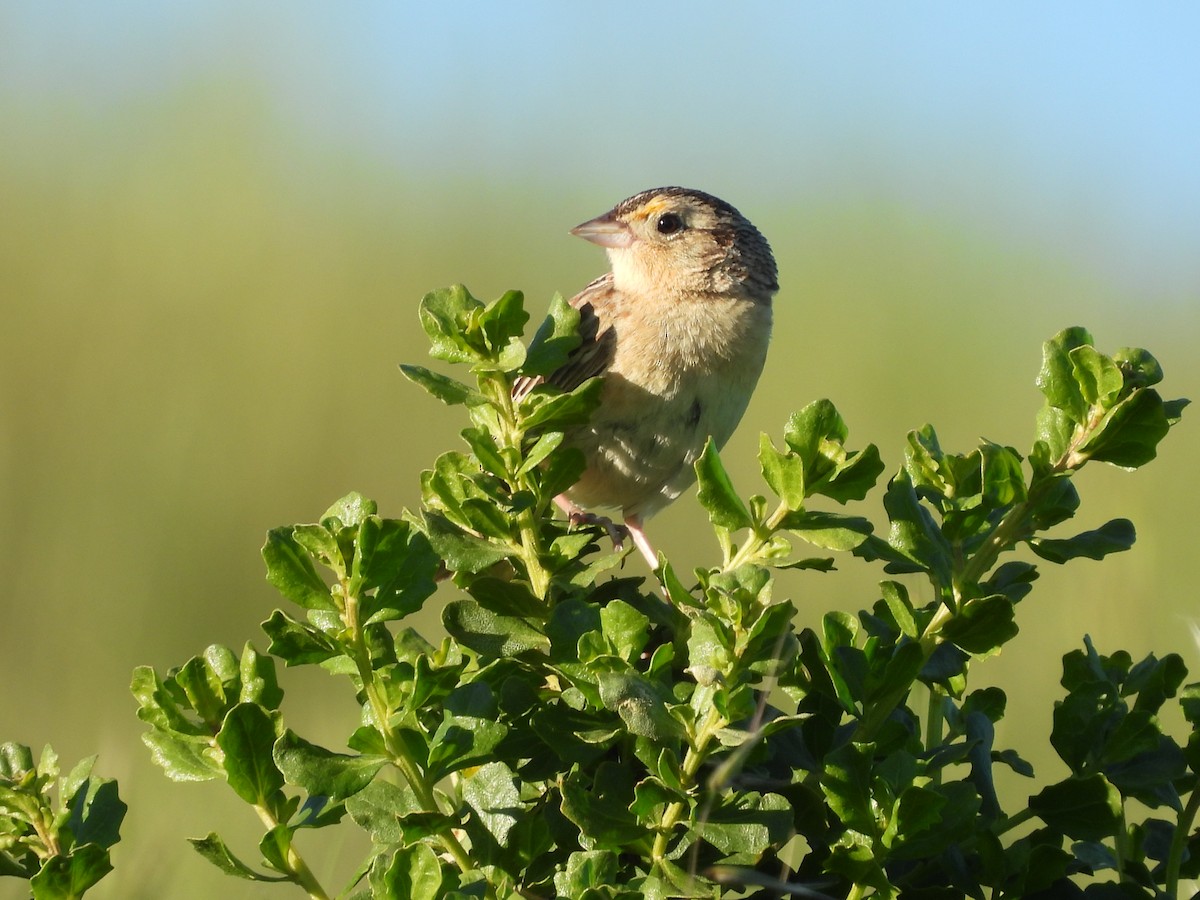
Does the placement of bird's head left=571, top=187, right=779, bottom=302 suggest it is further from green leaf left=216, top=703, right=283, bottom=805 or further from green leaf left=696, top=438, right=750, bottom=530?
green leaf left=216, top=703, right=283, bottom=805

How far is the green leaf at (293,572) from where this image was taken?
1395 mm

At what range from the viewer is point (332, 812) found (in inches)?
58.5

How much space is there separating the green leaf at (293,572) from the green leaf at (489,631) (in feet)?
0.54

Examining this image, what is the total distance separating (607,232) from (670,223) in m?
0.18

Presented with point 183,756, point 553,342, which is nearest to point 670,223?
point 553,342

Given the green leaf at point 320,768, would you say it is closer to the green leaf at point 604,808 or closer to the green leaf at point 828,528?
the green leaf at point 604,808

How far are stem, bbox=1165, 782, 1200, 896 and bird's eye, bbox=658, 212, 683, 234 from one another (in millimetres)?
2558

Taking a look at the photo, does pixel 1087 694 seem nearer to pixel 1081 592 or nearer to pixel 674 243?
pixel 1081 592

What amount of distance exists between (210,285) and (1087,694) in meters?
5.35

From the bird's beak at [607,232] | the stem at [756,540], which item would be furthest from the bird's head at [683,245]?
the stem at [756,540]

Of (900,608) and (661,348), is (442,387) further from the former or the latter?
(661,348)

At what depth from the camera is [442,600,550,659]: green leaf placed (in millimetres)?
1579

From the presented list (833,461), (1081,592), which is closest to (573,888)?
(833,461)

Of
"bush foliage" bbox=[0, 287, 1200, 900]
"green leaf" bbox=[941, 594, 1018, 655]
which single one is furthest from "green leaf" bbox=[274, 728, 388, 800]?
"green leaf" bbox=[941, 594, 1018, 655]
